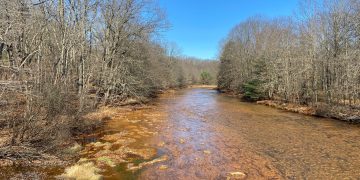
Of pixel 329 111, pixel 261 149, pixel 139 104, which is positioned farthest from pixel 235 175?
pixel 139 104

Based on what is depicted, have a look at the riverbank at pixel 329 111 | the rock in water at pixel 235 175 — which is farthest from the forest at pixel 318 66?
the rock in water at pixel 235 175

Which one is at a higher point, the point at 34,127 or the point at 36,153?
the point at 34,127

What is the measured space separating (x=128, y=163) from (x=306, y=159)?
17.3 ft

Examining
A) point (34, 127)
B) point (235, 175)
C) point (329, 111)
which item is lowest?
point (235, 175)

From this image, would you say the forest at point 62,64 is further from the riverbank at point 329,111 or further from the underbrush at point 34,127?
the riverbank at point 329,111

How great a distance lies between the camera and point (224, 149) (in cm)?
905

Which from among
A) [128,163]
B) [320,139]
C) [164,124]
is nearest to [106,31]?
[164,124]

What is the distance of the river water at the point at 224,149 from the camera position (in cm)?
680

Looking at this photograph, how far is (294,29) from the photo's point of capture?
23594 mm

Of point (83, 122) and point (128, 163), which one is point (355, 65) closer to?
point (128, 163)

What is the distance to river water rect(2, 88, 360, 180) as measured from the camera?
680cm

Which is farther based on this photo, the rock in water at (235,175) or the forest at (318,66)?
the forest at (318,66)

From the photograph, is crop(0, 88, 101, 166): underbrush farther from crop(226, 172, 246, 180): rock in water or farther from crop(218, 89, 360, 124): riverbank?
crop(218, 89, 360, 124): riverbank

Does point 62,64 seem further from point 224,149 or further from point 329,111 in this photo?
point 329,111
